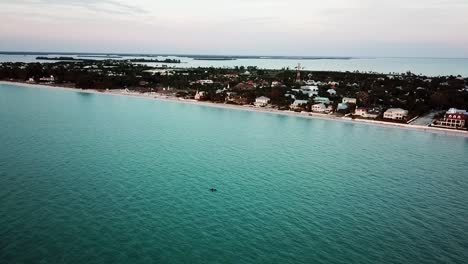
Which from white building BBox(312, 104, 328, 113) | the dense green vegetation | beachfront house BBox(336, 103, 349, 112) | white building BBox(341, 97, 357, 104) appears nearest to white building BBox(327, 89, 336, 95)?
the dense green vegetation

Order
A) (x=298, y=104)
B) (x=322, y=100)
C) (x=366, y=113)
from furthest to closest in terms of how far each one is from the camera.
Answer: (x=322, y=100), (x=298, y=104), (x=366, y=113)

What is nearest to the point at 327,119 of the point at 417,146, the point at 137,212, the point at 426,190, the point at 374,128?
the point at 374,128

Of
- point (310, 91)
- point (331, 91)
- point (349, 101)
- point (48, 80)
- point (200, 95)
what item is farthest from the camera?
point (48, 80)

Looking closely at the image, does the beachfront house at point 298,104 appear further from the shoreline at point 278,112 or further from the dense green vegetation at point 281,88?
the shoreline at point 278,112

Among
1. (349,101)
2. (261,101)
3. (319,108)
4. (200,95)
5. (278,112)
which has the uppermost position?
(349,101)

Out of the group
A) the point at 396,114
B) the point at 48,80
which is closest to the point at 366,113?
the point at 396,114

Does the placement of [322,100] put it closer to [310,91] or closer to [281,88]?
[281,88]

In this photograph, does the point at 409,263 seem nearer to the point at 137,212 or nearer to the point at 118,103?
the point at 137,212
